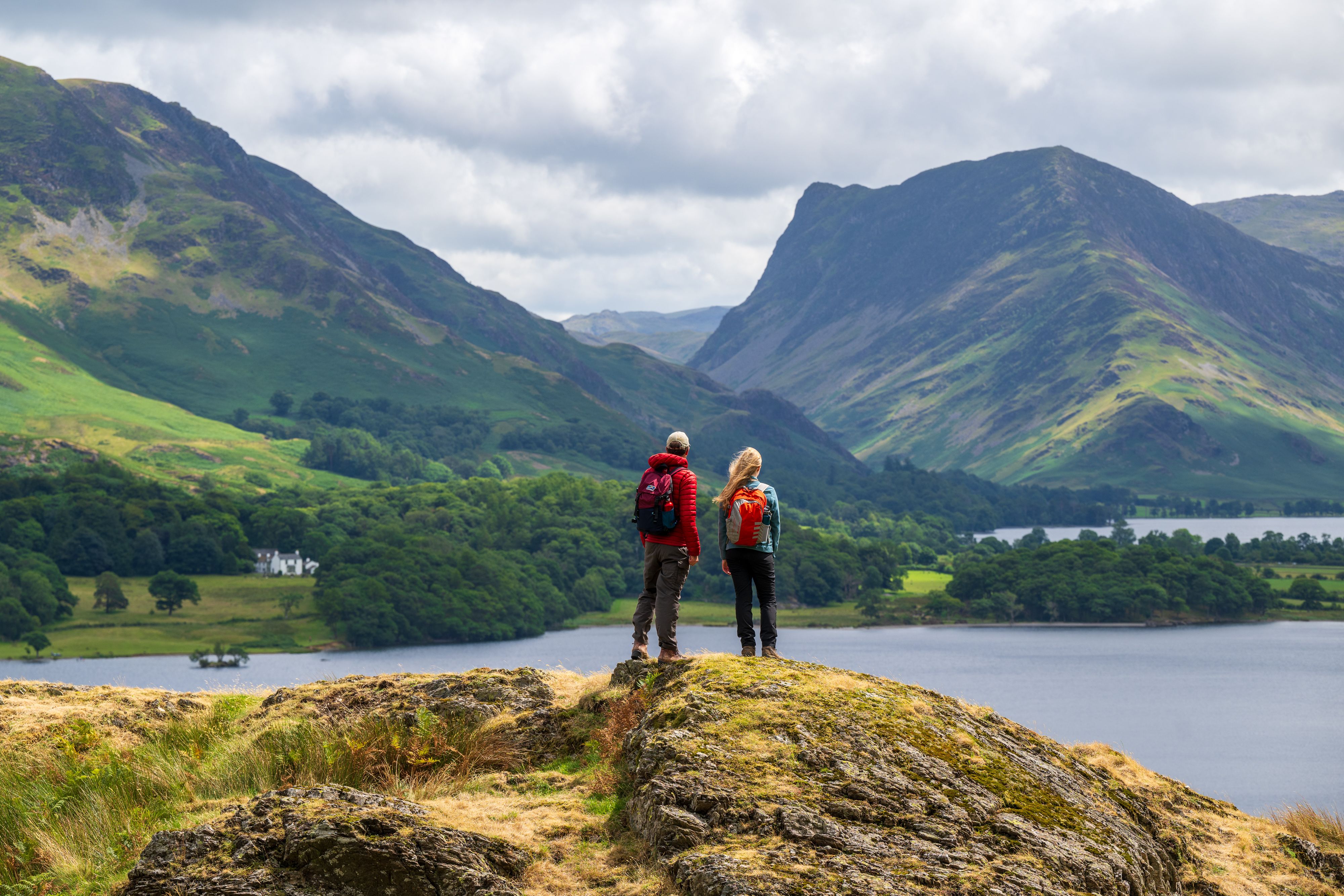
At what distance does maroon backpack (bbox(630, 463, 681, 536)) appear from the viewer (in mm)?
16203

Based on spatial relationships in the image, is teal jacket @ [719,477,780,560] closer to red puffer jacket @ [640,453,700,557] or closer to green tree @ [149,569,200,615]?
red puffer jacket @ [640,453,700,557]

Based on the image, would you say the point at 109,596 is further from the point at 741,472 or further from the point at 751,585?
the point at 741,472

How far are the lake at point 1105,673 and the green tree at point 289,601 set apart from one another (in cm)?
1717

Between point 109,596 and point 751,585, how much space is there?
185 m

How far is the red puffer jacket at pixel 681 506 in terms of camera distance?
52.8 feet

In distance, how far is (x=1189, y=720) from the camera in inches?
4274

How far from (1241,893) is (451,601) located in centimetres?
18008

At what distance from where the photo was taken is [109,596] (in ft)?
583

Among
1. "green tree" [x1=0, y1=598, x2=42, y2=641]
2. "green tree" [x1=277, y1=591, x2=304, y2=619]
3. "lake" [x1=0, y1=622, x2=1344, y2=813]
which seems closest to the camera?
"lake" [x1=0, y1=622, x2=1344, y2=813]

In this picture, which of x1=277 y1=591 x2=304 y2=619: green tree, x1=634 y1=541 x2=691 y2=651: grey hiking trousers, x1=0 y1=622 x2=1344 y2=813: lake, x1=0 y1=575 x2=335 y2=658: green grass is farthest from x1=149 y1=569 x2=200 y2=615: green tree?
x1=634 y1=541 x2=691 y2=651: grey hiking trousers

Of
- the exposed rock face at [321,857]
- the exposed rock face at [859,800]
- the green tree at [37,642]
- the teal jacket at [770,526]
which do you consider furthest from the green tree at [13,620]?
the exposed rock face at [859,800]

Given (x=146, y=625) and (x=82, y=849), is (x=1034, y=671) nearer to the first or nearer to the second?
(x=146, y=625)

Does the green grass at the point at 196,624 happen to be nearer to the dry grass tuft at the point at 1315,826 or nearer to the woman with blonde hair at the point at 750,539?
the woman with blonde hair at the point at 750,539

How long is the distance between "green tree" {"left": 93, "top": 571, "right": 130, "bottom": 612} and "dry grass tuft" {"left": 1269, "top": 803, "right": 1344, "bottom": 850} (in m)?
187
